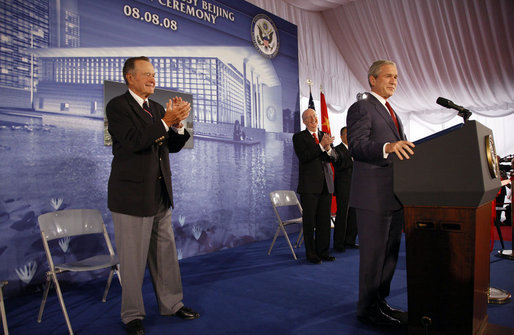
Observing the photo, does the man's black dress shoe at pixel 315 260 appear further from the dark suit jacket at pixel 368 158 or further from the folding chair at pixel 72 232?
the folding chair at pixel 72 232

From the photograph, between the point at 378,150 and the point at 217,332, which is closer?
the point at 378,150

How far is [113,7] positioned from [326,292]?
3833 mm

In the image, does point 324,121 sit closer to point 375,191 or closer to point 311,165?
point 311,165

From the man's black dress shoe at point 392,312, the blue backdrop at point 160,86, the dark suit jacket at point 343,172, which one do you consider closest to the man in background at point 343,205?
the dark suit jacket at point 343,172

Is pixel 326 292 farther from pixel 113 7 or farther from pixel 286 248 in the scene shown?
pixel 113 7

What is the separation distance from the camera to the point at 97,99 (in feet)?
12.7

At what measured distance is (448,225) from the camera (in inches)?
64.0

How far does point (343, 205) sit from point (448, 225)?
10.5 feet

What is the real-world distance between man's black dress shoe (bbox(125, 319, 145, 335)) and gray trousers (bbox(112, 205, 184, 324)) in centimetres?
3

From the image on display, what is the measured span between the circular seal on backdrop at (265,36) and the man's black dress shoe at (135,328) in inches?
184

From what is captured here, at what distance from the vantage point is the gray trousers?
7.32 feet

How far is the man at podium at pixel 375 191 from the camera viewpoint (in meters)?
2.07

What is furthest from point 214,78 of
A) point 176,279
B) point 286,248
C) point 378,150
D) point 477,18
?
point 477,18

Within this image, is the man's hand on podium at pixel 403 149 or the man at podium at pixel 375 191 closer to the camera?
the man's hand on podium at pixel 403 149
